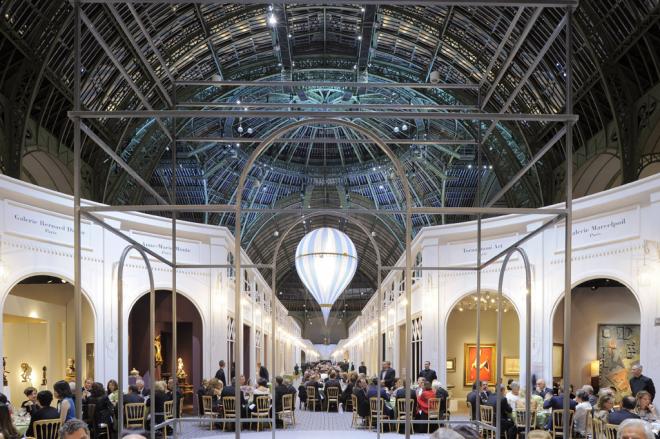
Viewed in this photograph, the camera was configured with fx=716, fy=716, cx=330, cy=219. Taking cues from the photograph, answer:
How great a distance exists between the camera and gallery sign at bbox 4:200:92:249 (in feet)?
43.3

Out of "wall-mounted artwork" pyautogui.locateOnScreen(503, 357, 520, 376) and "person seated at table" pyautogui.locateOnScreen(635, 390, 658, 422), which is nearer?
"person seated at table" pyautogui.locateOnScreen(635, 390, 658, 422)

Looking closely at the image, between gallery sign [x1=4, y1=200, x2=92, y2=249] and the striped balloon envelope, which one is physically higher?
gallery sign [x1=4, y1=200, x2=92, y2=249]

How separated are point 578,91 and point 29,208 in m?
11.7

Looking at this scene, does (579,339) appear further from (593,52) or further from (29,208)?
(29,208)

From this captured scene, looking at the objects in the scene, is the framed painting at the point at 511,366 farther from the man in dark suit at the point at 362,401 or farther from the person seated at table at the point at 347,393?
the man in dark suit at the point at 362,401

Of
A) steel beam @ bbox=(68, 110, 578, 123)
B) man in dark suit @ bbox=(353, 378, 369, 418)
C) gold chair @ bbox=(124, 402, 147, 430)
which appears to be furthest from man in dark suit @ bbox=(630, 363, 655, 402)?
gold chair @ bbox=(124, 402, 147, 430)

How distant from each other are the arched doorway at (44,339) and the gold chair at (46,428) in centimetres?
825

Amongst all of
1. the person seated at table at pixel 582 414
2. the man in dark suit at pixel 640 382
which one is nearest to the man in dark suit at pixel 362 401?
the person seated at table at pixel 582 414

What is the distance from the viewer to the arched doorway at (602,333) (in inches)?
719

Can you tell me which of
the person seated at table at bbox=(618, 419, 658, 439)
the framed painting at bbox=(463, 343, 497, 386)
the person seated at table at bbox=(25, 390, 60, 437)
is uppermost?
the person seated at table at bbox=(618, 419, 658, 439)

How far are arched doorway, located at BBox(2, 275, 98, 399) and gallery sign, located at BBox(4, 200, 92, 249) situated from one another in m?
3.10

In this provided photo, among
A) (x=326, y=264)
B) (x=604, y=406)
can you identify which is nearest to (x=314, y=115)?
(x=604, y=406)

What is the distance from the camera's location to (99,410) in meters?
12.0

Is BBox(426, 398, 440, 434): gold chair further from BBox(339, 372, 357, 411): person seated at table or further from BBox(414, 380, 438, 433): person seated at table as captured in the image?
BBox(339, 372, 357, 411): person seated at table
